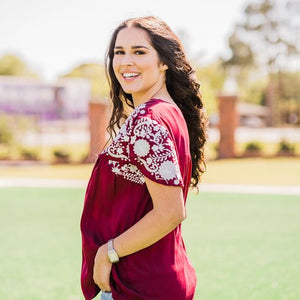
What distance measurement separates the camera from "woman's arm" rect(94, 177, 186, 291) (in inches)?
76.2

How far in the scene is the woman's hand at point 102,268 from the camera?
2023 mm

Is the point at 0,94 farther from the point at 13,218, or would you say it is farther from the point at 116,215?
the point at 116,215

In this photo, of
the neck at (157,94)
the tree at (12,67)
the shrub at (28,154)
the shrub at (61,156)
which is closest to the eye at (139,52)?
the neck at (157,94)

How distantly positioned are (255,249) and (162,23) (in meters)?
5.20

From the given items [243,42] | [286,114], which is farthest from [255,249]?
[243,42]

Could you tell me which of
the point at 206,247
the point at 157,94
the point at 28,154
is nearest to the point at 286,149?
the point at 28,154

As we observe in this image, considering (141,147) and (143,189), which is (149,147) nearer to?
(141,147)

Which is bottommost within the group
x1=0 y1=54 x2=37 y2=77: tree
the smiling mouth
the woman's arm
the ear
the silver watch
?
the silver watch

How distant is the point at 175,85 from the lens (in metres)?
2.27

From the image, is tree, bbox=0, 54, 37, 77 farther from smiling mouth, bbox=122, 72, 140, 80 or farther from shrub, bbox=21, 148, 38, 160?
smiling mouth, bbox=122, 72, 140, 80

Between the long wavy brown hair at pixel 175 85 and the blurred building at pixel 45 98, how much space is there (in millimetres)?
37063

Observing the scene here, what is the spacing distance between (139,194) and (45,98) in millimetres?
43745

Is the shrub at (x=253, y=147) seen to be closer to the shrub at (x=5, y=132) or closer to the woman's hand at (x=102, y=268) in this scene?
the shrub at (x=5, y=132)

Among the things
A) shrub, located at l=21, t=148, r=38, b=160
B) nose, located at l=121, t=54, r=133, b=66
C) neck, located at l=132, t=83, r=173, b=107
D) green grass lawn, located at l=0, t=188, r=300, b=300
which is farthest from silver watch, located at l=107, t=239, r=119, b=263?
shrub, located at l=21, t=148, r=38, b=160
